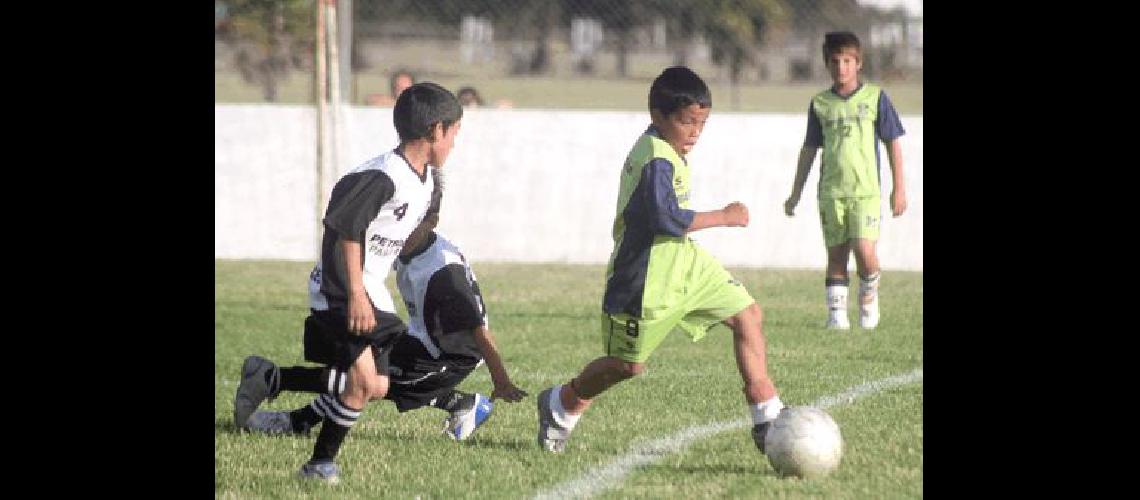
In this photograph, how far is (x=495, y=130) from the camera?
17.0 meters

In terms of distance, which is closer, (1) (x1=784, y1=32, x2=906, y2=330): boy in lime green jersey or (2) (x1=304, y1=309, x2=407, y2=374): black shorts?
(2) (x1=304, y1=309, x2=407, y2=374): black shorts

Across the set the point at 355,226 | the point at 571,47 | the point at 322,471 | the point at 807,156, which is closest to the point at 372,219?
the point at 355,226

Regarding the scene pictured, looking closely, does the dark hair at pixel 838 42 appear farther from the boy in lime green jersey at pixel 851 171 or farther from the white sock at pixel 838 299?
the white sock at pixel 838 299

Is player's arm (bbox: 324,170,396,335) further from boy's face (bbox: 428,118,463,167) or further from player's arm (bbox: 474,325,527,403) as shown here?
player's arm (bbox: 474,325,527,403)

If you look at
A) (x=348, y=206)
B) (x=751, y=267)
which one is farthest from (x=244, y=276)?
(x=348, y=206)

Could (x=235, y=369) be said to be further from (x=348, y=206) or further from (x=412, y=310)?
(x=348, y=206)

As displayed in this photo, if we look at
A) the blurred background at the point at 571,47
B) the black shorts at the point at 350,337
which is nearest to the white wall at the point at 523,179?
the blurred background at the point at 571,47

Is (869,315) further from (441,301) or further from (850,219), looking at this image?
(441,301)

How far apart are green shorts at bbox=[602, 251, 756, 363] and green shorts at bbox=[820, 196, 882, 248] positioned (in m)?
5.07

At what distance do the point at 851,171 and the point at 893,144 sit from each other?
346 mm

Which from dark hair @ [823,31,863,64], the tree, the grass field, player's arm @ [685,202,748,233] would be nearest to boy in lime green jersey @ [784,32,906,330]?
dark hair @ [823,31,863,64]

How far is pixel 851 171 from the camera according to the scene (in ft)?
39.2

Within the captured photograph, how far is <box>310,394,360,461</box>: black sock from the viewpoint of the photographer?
6473 millimetres
